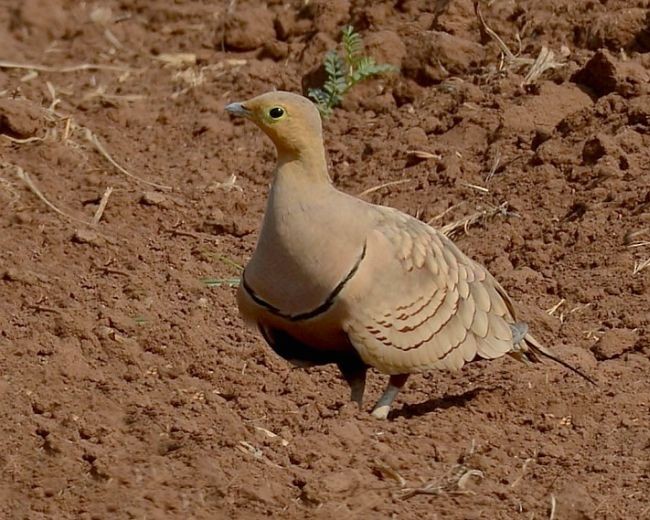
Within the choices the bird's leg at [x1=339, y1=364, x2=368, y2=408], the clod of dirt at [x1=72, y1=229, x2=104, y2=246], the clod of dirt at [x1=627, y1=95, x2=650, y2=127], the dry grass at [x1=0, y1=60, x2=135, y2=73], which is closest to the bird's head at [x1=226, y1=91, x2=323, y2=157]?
the bird's leg at [x1=339, y1=364, x2=368, y2=408]

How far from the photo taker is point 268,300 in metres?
5.34

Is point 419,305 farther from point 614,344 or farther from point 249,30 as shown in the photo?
point 249,30

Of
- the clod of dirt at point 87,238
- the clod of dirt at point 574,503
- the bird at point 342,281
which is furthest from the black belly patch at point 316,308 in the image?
the clod of dirt at point 87,238

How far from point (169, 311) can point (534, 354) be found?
65.3 inches

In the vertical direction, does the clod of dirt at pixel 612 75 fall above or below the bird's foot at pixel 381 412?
above

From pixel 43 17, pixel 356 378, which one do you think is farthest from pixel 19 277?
pixel 43 17

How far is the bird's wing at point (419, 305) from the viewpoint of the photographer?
5363 millimetres

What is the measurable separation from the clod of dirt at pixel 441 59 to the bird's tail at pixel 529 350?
3134 millimetres

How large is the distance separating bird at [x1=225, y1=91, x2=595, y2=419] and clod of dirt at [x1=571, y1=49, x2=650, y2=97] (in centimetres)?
263

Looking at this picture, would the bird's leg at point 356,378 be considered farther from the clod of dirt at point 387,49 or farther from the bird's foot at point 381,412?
the clod of dirt at point 387,49

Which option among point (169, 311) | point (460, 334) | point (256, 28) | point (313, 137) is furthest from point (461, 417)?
point (256, 28)

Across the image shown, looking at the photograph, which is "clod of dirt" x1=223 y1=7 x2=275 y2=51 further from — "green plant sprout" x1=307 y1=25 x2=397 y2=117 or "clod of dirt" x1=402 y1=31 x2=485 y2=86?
"clod of dirt" x1=402 y1=31 x2=485 y2=86

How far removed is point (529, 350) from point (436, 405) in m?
0.52

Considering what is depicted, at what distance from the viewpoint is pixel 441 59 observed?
888 centimetres
